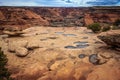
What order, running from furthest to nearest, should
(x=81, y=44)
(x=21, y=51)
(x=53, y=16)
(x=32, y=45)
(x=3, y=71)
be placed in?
(x=53, y=16) < (x=81, y=44) < (x=32, y=45) < (x=21, y=51) < (x=3, y=71)

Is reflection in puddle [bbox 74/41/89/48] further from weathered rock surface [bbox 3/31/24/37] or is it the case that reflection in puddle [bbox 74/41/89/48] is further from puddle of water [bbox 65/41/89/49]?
weathered rock surface [bbox 3/31/24/37]

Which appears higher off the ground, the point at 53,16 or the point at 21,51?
the point at 21,51

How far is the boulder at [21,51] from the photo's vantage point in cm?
1755

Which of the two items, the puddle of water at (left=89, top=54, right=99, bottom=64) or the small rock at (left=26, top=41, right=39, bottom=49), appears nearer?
the puddle of water at (left=89, top=54, right=99, bottom=64)

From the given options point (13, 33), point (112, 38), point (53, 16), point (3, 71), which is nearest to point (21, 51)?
point (3, 71)

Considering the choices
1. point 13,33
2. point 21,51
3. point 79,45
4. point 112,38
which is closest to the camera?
point 112,38

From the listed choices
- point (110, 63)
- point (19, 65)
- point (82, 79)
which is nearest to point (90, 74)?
point (82, 79)

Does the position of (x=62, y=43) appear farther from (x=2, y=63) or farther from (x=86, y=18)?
(x=86, y=18)

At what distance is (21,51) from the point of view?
1781 cm

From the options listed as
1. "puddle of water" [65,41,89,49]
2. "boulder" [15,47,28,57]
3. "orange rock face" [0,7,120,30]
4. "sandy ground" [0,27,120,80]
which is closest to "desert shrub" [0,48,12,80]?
"sandy ground" [0,27,120,80]

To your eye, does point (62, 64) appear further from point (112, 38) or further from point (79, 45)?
point (112, 38)

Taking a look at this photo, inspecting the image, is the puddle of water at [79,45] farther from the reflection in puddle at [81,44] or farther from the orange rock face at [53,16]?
the orange rock face at [53,16]

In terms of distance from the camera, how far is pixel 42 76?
50.1 ft

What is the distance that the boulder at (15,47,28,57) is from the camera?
1755 cm
